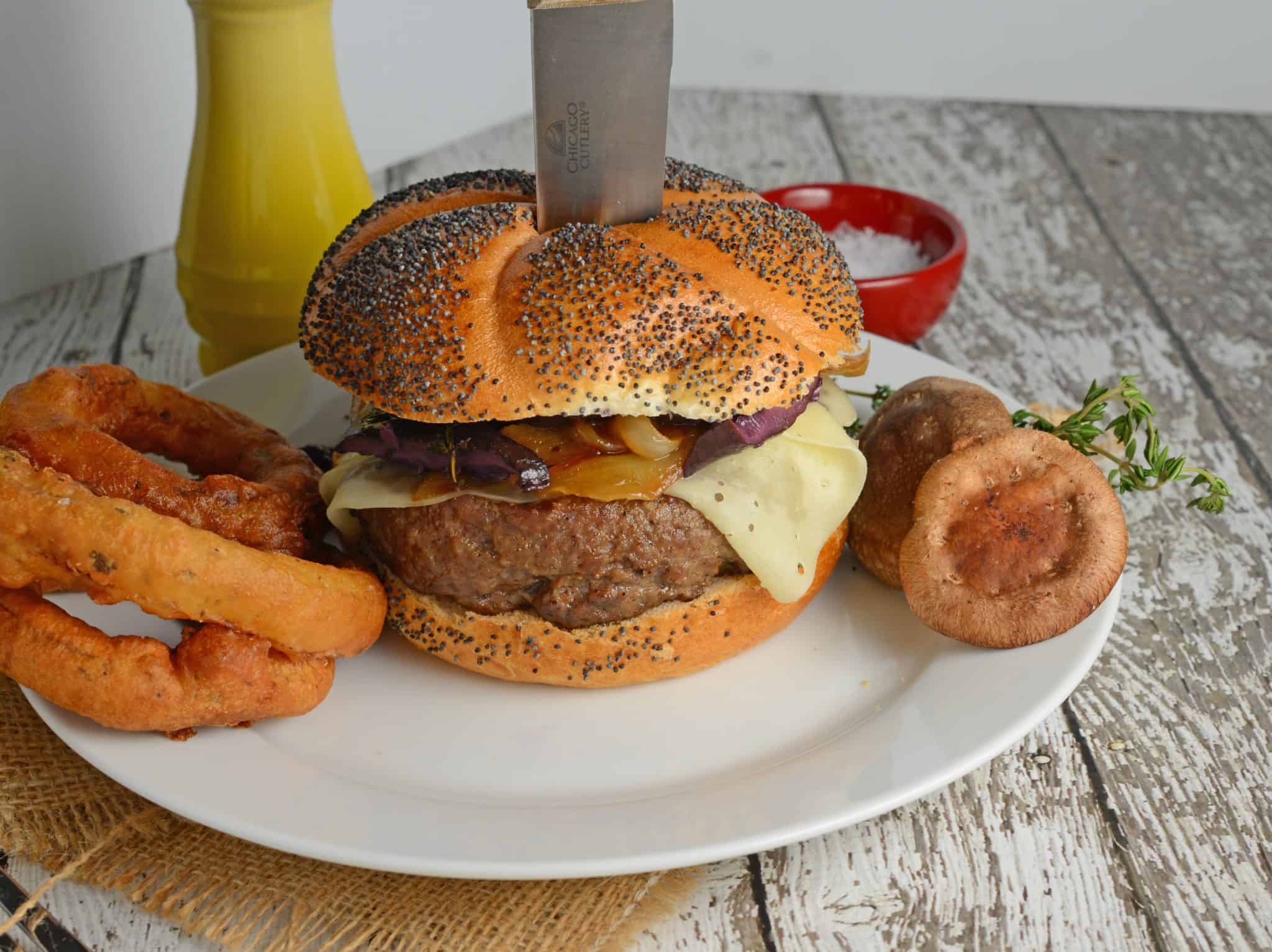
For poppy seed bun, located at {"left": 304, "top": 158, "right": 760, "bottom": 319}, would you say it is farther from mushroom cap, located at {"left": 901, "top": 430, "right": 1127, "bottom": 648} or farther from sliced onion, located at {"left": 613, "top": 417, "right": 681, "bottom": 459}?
mushroom cap, located at {"left": 901, "top": 430, "right": 1127, "bottom": 648}

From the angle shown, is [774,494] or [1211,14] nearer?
[774,494]

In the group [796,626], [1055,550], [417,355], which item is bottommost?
[796,626]

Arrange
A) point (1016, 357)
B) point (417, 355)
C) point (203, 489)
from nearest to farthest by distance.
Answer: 1. point (417, 355)
2. point (203, 489)
3. point (1016, 357)

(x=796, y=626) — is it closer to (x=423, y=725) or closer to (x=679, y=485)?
(x=679, y=485)

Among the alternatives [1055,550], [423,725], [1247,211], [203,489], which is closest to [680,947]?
[423,725]

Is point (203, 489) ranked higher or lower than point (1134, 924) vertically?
higher

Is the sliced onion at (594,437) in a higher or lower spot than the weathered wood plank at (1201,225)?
higher

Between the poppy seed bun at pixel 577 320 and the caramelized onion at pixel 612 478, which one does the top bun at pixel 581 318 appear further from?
the caramelized onion at pixel 612 478

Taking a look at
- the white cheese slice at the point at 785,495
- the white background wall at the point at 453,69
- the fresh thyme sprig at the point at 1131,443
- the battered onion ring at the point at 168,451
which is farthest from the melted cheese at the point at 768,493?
the white background wall at the point at 453,69
